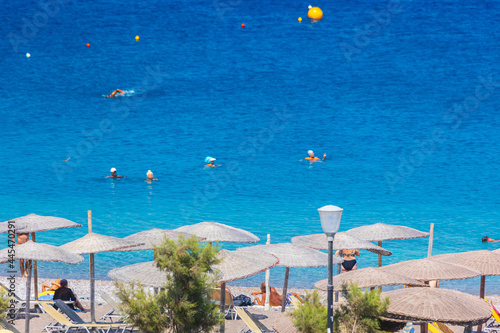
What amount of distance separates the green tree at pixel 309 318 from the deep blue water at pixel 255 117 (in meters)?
10.4

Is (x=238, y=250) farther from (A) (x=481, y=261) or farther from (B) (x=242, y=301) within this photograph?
(A) (x=481, y=261)

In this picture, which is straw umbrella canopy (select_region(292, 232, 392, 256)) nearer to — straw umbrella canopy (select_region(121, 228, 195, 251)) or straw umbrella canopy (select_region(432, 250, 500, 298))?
straw umbrella canopy (select_region(432, 250, 500, 298))

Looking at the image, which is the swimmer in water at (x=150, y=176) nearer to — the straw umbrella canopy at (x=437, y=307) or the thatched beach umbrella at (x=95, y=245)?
the thatched beach umbrella at (x=95, y=245)

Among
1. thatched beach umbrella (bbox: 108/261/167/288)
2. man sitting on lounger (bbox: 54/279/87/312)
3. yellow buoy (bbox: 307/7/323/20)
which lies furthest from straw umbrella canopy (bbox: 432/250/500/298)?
yellow buoy (bbox: 307/7/323/20)

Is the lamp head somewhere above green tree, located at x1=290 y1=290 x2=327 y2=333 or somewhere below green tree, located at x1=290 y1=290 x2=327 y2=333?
above

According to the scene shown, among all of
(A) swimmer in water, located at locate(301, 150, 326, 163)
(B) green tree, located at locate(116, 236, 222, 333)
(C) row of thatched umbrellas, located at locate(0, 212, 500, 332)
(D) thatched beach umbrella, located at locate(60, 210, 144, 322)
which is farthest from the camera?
(A) swimmer in water, located at locate(301, 150, 326, 163)

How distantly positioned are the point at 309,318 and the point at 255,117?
30.4 metres

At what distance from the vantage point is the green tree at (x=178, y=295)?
21.6 feet

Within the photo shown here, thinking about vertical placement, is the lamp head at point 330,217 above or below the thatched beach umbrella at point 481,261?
above

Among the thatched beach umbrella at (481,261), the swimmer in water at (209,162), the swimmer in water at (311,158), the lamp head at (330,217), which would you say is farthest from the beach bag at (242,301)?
the swimmer in water at (311,158)

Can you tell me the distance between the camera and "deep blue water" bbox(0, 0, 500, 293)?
25.4 m

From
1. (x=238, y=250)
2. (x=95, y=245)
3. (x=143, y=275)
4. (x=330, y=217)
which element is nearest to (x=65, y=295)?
(x=95, y=245)

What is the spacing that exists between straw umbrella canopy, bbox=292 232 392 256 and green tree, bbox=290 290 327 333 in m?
Result: 3.92

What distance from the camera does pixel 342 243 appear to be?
36.7 ft
